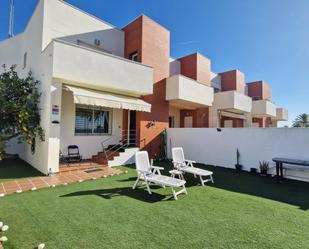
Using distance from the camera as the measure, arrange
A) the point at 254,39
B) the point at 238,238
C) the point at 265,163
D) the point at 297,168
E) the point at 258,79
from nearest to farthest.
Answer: the point at 238,238
the point at 297,168
the point at 265,163
the point at 254,39
the point at 258,79

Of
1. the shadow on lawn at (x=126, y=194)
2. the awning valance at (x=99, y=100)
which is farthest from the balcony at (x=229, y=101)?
the shadow on lawn at (x=126, y=194)

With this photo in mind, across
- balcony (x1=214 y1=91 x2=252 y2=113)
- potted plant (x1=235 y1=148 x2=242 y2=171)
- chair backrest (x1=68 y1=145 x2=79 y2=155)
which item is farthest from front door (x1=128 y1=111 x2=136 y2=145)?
balcony (x1=214 y1=91 x2=252 y2=113)

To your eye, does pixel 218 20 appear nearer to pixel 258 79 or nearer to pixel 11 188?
pixel 11 188

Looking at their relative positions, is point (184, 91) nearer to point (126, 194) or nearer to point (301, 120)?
point (126, 194)

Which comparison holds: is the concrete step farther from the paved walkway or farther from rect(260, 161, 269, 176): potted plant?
rect(260, 161, 269, 176): potted plant

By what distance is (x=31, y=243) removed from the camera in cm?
498

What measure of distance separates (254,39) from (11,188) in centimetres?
2350

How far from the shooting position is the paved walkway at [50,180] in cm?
946

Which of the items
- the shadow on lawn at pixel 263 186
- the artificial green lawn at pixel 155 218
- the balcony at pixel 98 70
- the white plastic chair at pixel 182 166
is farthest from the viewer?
the balcony at pixel 98 70

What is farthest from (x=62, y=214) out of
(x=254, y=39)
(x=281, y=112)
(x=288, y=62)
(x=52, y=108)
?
(x=281, y=112)

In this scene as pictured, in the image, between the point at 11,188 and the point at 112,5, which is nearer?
the point at 11,188

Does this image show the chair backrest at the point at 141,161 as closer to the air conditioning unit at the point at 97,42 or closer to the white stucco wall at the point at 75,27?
the white stucco wall at the point at 75,27

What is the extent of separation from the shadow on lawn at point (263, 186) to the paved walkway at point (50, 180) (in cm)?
502

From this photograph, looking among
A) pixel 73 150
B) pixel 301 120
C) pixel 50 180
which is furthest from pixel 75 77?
pixel 301 120
